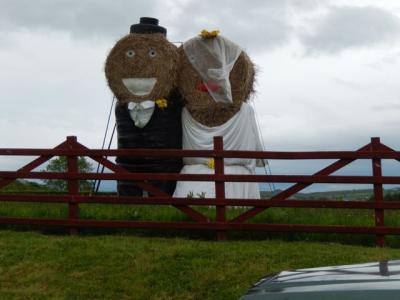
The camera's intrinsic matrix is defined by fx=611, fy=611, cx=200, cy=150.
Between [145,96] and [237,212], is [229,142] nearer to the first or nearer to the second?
[145,96]

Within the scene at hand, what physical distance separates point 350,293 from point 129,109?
1180 cm

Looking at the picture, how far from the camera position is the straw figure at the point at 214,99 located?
13.5 metres

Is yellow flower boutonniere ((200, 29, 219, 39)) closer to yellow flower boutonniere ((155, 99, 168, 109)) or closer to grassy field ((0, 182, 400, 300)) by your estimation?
yellow flower boutonniere ((155, 99, 168, 109))

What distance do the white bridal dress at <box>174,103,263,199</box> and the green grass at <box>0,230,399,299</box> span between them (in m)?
5.29

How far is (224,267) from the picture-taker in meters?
6.71

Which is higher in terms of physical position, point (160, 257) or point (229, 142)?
point (229, 142)

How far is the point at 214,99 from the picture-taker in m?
13.7

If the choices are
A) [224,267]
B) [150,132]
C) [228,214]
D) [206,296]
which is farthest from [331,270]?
[150,132]

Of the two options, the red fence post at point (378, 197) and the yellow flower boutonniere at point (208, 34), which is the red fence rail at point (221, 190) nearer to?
the red fence post at point (378, 197)

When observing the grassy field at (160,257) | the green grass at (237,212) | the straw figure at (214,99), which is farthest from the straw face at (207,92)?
the grassy field at (160,257)

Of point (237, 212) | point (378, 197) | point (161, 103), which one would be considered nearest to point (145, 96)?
point (161, 103)

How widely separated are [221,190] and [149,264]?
5.45 feet

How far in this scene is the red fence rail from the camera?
782 centimetres

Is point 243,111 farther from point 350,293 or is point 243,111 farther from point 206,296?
point 350,293
